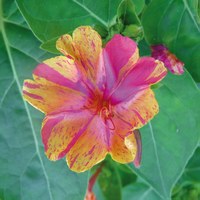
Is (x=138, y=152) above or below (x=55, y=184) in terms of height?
above

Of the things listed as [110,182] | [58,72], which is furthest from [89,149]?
[110,182]

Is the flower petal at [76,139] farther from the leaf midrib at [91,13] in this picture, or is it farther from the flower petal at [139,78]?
the leaf midrib at [91,13]

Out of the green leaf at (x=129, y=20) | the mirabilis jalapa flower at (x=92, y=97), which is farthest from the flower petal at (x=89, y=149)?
the green leaf at (x=129, y=20)

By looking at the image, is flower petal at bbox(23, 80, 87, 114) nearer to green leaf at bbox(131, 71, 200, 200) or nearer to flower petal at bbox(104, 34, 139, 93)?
flower petal at bbox(104, 34, 139, 93)

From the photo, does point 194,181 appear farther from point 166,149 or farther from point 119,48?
point 119,48

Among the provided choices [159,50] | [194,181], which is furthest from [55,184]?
[194,181]

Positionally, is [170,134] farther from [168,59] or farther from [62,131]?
[62,131]
